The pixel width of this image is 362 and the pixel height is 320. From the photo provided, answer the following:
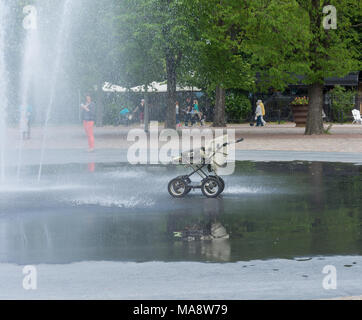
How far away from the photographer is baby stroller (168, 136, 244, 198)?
1430 cm

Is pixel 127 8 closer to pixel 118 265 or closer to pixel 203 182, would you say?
pixel 203 182

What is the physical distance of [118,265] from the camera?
8406 mm

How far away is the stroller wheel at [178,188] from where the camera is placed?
1455 cm

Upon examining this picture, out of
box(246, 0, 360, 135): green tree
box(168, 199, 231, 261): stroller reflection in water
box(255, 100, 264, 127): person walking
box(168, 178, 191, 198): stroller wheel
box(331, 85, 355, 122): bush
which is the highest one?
box(246, 0, 360, 135): green tree

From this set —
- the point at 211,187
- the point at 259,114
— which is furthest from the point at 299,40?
the point at 211,187

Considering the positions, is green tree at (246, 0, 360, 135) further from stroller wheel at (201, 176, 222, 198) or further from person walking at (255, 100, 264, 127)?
stroller wheel at (201, 176, 222, 198)

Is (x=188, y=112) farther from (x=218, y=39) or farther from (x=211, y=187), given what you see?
(x=211, y=187)

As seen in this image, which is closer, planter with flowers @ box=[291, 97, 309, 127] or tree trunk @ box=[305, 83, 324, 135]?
tree trunk @ box=[305, 83, 324, 135]

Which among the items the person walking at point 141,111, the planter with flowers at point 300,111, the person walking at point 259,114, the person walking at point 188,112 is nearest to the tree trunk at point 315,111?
the planter with flowers at point 300,111

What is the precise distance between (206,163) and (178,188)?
2.45ft

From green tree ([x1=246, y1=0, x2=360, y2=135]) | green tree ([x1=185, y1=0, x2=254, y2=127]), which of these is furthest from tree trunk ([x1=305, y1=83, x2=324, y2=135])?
green tree ([x1=185, y1=0, x2=254, y2=127])

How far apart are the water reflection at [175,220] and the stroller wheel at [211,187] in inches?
7.2

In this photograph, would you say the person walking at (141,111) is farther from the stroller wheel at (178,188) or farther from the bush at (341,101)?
the stroller wheel at (178,188)
